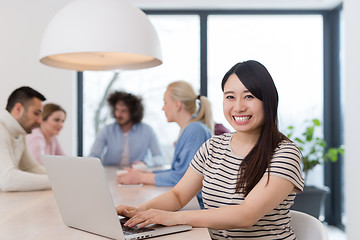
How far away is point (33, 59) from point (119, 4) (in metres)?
2.82

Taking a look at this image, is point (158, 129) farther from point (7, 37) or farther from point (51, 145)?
point (7, 37)

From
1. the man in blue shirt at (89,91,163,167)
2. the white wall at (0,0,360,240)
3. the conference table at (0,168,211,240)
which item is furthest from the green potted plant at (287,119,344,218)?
the white wall at (0,0,360,240)

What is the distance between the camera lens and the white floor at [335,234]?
392 centimetres

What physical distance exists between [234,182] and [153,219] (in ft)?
1.16

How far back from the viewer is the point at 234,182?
1.46 metres

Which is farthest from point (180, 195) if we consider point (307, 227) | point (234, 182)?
point (307, 227)

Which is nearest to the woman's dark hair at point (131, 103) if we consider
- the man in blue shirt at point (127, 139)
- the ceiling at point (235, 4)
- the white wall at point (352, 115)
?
the man in blue shirt at point (127, 139)

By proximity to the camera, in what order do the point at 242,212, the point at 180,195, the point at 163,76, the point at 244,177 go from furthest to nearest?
the point at 163,76 → the point at 180,195 → the point at 244,177 → the point at 242,212

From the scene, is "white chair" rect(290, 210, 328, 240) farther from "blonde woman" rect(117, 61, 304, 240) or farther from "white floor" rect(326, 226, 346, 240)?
"white floor" rect(326, 226, 346, 240)

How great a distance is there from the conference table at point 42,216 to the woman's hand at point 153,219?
51 millimetres

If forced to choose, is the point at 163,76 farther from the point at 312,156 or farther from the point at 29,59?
the point at 312,156

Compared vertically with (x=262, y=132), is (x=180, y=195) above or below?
below

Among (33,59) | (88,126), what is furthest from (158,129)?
(33,59)

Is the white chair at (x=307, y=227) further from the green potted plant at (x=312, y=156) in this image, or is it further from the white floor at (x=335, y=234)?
the white floor at (x=335, y=234)
